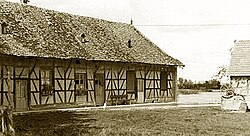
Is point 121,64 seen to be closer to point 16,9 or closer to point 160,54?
point 160,54

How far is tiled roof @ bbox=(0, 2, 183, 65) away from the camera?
27547mm

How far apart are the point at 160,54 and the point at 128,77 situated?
15.2 feet

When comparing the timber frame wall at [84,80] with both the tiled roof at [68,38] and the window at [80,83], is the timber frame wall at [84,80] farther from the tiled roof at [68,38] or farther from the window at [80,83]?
the tiled roof at [68,38]

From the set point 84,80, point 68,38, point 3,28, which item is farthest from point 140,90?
point 3,28

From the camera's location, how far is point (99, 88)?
1283 inches

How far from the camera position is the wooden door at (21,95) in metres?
26.8

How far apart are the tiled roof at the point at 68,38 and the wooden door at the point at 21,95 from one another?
6.46 ft

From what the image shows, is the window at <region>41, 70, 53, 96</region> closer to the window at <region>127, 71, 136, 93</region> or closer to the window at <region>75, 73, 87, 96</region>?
the window at <region>75, 73, 87, 96</region>

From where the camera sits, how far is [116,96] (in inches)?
1308

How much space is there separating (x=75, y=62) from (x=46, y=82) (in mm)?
2795

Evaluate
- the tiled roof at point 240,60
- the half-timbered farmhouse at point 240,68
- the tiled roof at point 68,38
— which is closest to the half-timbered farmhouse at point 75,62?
the tiled roof at point 68,38

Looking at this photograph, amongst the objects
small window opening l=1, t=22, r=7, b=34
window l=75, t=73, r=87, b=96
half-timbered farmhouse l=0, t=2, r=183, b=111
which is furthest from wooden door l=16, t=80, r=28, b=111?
window l=75, t=73, r=87, b=96

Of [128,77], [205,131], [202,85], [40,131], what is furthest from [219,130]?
[202,85]

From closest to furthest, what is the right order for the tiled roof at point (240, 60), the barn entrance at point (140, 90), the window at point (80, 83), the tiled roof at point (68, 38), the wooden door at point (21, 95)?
the wooden door at point (21, 95), the tiled roof at point (68, 38), the window at point (80, 83), the tiled roof at point (240, 60), the barn entrance at point (140, 90)
